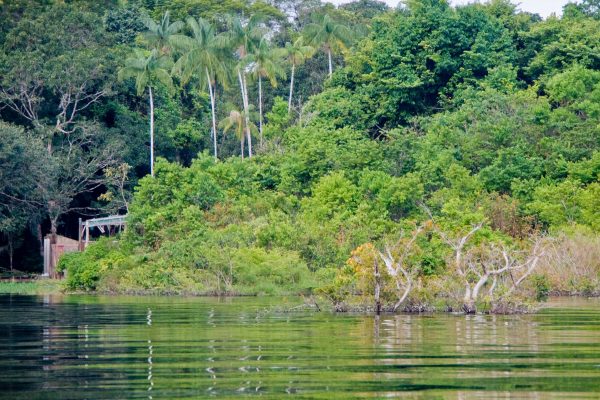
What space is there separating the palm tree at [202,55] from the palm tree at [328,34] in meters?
8.55

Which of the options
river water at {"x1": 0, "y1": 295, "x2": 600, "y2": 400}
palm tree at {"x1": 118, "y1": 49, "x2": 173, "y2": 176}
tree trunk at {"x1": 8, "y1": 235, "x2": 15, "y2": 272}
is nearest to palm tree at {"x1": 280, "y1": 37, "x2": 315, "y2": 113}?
palm tree at {"x1": 118, "y1": 49, "x2": 173, "y2": 176}

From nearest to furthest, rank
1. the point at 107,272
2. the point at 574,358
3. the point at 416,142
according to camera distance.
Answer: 1. the point at 574,358
2. the point at 107,272
3. the point at 416,142

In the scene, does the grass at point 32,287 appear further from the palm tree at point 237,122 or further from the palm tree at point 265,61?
the palm tree at point 265,61

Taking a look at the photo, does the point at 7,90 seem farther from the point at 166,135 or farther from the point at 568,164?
the point at 568,164

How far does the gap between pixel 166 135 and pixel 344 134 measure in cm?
1294

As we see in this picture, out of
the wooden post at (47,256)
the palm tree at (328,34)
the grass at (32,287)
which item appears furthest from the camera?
the palm tree at (328,34)

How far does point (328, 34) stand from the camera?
7775 centimetres

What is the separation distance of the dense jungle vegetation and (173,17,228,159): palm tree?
91 mm

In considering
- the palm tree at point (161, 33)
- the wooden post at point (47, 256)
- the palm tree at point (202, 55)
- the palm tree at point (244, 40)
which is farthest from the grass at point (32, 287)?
the palm tree at point (161, 33)

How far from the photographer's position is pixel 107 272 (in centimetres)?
4809

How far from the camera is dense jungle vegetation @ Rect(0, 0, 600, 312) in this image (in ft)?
154

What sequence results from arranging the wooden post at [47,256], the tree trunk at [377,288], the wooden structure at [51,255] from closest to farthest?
the tree trunk at [377,288], the wooden structure at [51,255], the wooden post at [47,256]

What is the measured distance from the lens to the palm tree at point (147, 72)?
64188 mm

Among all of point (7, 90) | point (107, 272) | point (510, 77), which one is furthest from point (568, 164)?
point (7, 90)
